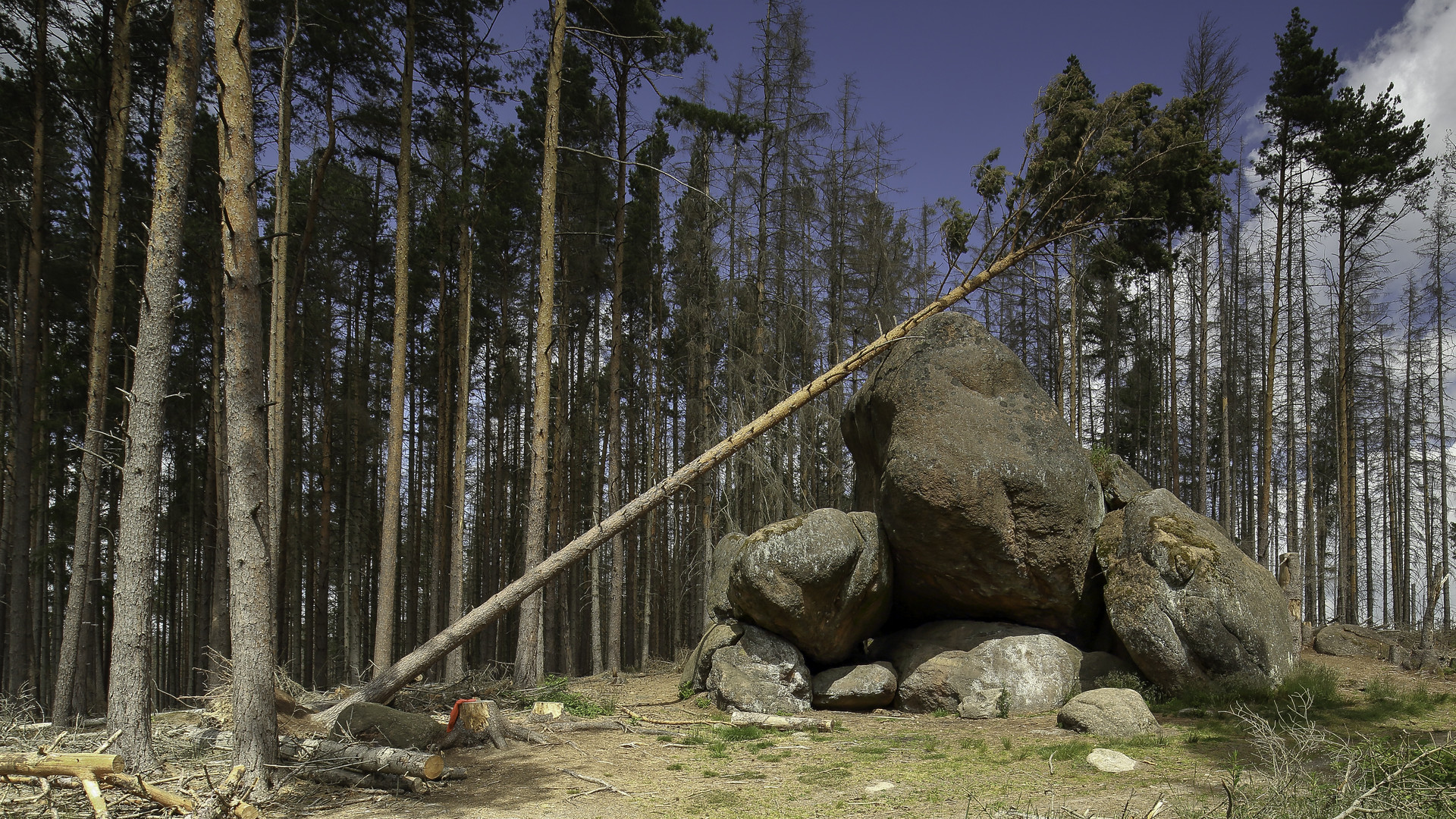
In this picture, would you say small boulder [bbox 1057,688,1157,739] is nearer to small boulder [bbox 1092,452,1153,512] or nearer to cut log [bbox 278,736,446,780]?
small boulder [bbox 1092,452,1153,512]

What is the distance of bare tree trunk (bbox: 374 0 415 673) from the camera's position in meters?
11.6

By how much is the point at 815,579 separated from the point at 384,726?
206 inches

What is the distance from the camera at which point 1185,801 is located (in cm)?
493

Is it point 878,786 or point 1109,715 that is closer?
point 878,786

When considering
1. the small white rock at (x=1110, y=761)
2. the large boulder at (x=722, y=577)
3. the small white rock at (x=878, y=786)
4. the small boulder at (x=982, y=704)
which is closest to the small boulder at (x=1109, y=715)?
the small white rock at (x=1110, y=761)

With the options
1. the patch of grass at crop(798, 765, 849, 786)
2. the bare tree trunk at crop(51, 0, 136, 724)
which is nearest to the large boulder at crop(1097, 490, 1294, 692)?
the patch of grass at crop(798, 765, 849, 786)

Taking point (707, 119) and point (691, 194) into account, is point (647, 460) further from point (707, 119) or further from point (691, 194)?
point (707, 119)

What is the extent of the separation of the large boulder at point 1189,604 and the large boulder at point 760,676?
416 centimetres

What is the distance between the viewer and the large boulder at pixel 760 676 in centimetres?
955

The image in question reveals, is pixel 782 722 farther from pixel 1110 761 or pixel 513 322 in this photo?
pixel 513 322

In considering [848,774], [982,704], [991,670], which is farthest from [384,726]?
[991,670]

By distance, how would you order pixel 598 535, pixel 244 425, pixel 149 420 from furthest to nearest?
1. pixel 598 535
2. pixel 149 420
3. pixel 244 425

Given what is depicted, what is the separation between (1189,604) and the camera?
909 cm

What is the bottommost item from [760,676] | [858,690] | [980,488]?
[858,690]
